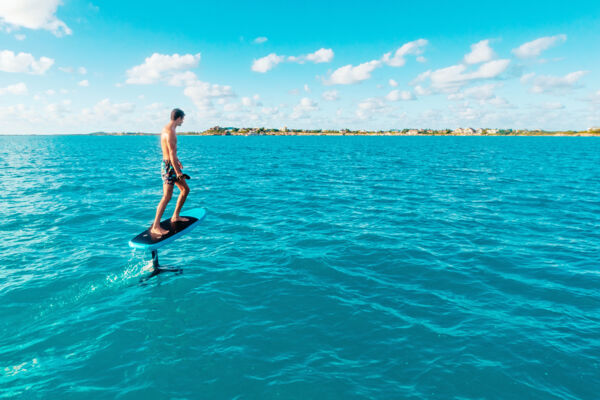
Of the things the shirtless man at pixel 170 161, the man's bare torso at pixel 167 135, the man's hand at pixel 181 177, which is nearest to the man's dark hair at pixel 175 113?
the shirtless man at pixel 170 161

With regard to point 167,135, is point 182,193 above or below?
below

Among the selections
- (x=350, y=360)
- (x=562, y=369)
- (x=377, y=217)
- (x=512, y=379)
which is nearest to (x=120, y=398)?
(x=350, y=360)

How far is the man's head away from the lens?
362 inches

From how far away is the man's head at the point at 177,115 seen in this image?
30.1ft

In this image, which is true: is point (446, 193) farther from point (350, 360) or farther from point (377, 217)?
point (350, 360)

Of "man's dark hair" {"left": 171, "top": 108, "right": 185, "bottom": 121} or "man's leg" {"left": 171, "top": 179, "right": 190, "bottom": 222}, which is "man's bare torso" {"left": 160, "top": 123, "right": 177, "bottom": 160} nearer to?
"man's dark hair" {"left": 171, "top": 108, "right": 185, "bottom": 121}

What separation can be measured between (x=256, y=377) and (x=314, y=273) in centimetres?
547

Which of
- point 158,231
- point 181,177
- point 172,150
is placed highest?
point 172,150

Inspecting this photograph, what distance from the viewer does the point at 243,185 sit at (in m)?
32.2

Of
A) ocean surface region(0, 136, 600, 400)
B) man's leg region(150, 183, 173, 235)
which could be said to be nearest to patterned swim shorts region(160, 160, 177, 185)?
man's leg region(150, 183, 173, 235)

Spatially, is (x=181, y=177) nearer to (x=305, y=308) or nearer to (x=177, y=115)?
(x=177, y=115)

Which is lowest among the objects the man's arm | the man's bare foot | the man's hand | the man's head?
the man's bare foot

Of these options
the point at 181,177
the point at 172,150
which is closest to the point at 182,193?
the point at 181,177

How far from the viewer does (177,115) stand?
922 cm
